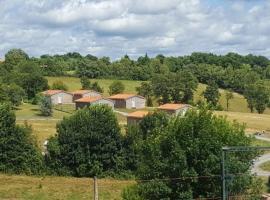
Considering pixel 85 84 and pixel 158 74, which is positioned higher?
pixel 158 74

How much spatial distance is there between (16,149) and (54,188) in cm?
1297

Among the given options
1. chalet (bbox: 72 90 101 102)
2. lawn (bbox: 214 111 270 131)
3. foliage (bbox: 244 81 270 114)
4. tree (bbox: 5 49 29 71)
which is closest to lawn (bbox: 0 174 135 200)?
lawn (bbox: 214 111 270 131)

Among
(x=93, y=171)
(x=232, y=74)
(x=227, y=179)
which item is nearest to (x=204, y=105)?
(x=227, y=179)

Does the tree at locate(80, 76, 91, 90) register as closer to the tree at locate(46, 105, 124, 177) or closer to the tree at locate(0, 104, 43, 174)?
the tree at locate(0, 104, 43, 174)

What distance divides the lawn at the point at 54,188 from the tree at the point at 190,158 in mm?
20138

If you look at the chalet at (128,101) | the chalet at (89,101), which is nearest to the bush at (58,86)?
the chalet at (89,101)

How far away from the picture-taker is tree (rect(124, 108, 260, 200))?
23344mm

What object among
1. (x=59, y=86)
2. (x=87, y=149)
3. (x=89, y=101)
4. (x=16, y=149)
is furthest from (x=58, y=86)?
(x=87, y=149)

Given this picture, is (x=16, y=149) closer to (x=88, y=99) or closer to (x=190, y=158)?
(x=190, y=158)

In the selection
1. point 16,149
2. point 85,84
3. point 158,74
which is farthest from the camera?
point 85,84

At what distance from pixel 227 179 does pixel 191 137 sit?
19.2 ft

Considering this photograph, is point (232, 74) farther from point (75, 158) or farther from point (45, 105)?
point (75, 158)

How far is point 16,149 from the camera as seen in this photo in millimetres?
60969

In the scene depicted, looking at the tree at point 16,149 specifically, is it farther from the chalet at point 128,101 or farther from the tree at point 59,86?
the tree at point 59,86
